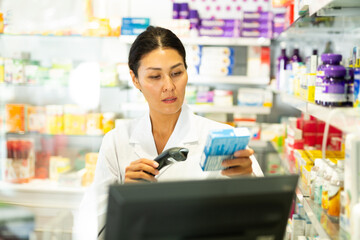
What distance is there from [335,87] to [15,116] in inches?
149

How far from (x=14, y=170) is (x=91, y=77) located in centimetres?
131

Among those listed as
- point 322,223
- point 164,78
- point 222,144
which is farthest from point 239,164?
point 164,78

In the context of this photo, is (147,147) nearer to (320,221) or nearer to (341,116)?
(320,221)

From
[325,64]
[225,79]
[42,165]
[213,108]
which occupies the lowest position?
[42,165]

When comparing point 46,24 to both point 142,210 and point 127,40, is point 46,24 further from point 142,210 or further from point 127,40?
point 142,210

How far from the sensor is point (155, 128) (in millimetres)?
2322

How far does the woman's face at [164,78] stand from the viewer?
6.89 feet

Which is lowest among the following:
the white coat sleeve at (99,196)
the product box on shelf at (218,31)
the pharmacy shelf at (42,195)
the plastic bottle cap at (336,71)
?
the pharmacy shelf at (42,195)

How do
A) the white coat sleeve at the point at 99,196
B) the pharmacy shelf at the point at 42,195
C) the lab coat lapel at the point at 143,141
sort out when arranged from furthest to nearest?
the pharmacy shelf at the point at 42,195
the lab coat lapel at the point at 143,141
the white coat sleeve at the point at 99,196

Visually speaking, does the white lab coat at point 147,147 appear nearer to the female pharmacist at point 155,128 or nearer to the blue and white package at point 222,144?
the female pharmacist at point 155,128

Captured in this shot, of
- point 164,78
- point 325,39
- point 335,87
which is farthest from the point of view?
point 325,39

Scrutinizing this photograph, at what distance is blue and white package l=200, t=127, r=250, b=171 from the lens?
136 centimetres

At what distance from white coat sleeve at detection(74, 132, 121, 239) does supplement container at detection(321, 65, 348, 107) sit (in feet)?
3.48

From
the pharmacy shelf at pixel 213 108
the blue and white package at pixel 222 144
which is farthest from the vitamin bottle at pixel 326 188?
the pharmacy shelf at pixel 213 108
